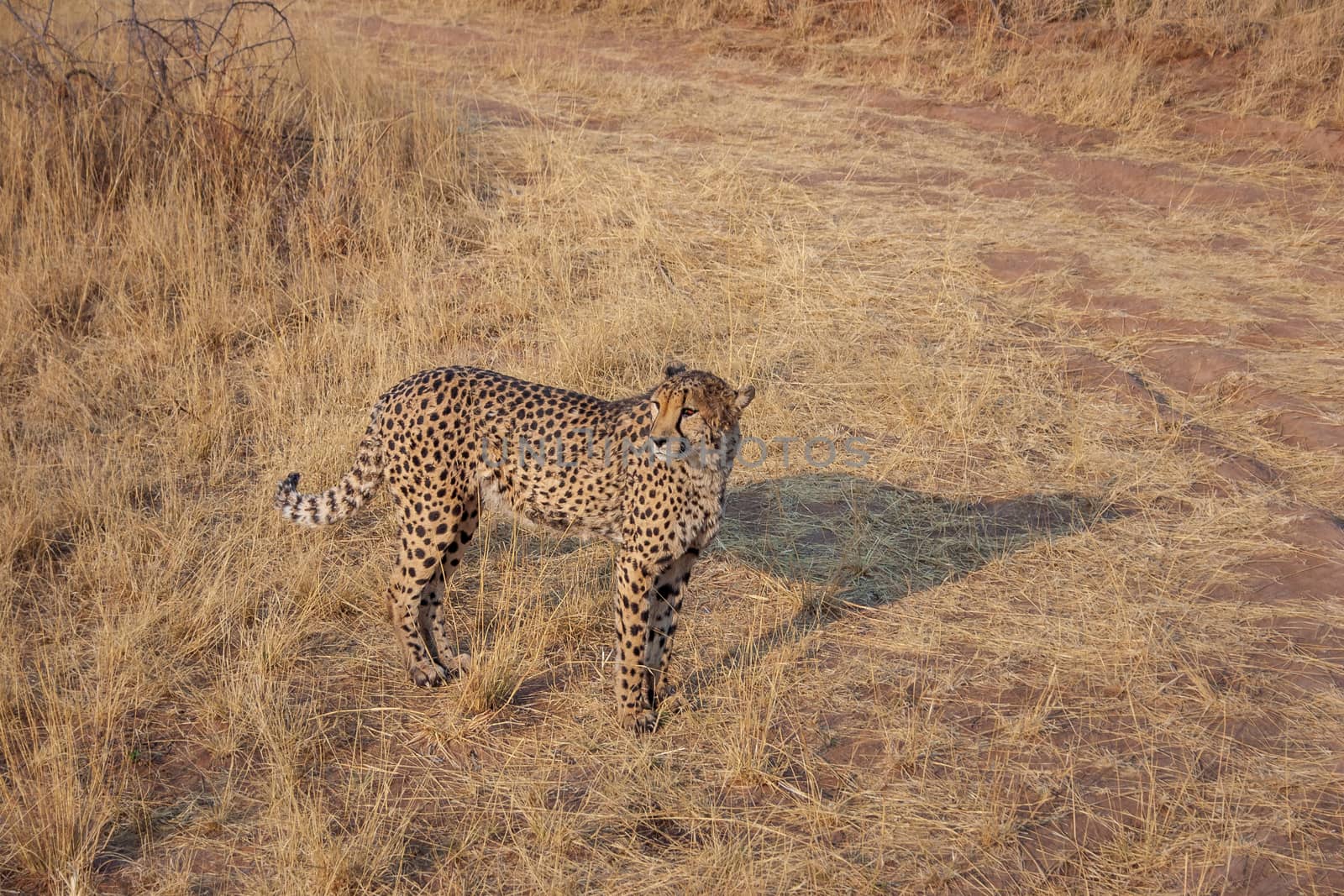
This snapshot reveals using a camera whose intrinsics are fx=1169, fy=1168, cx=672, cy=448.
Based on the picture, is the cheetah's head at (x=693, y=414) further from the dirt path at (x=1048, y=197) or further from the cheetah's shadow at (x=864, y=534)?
the dirt path at (x=1048, y=197)

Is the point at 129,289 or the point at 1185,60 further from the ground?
the point at 1185,60

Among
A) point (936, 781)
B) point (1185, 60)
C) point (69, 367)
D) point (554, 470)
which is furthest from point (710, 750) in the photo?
point (1185, 60)

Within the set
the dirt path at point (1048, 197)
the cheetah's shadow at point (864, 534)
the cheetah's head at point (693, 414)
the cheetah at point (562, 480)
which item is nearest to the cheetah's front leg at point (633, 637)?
the cheetah at point (562, 480)

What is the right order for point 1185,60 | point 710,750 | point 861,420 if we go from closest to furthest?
point 710,750 < point 861,420 < point 1185,60

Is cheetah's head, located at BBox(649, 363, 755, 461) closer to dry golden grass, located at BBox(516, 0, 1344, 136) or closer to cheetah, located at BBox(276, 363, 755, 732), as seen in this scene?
cheetah, located at BBox(276, 363, 755, 732)

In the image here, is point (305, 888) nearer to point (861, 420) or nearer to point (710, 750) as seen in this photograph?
point (710, 750)

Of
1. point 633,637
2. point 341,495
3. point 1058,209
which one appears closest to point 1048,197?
point 1058,209

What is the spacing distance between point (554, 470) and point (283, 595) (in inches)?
51.1

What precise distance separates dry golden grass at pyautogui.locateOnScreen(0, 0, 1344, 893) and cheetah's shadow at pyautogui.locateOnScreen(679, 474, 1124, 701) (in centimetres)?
2

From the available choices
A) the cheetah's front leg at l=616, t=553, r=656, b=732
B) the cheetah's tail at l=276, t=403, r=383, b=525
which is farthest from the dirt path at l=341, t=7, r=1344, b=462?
the cheetah's tail at l=276, t=403, r=383, b=525

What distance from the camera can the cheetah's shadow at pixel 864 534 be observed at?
4766mm

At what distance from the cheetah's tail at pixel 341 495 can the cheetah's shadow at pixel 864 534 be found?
1517mm

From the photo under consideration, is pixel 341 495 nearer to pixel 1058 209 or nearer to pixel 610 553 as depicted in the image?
pixel 610 553

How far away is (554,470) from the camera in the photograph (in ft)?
13.0
